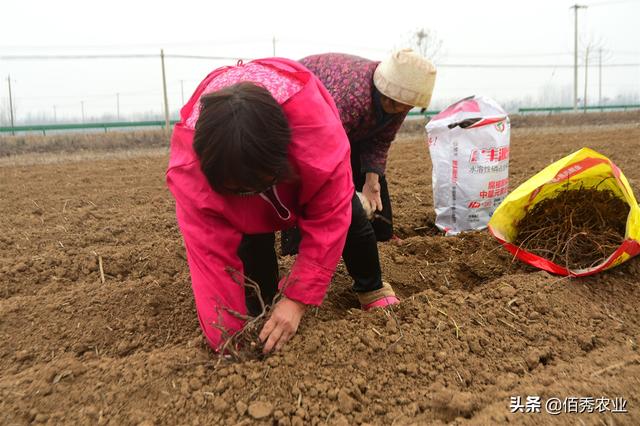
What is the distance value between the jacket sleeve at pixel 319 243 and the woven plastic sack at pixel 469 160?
167cm

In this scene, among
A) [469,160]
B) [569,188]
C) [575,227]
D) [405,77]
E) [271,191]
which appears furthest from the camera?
[469,160]

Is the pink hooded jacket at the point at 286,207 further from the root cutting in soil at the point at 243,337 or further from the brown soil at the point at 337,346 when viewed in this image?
the brown soil at the point at 337,346

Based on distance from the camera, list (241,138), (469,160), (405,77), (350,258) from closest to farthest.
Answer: (241,138) → (350,258) → (405,77) → (469,160)

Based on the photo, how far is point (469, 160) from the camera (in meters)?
3.10

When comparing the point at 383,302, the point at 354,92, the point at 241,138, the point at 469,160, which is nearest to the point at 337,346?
the point at 383,302

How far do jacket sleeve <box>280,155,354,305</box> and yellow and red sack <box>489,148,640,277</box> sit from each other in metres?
1.06

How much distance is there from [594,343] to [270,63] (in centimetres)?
139

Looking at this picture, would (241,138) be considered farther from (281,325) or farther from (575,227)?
(575,227)

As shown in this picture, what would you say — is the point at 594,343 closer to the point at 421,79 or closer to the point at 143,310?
the point at 421,79

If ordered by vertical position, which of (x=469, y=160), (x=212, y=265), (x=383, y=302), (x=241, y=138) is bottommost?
(x=383, y=302)

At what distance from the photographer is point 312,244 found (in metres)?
1.62

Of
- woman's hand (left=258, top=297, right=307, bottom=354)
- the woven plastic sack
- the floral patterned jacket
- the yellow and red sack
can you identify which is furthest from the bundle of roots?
woman's hand (left=258, top=297, right=307, bottom=354)

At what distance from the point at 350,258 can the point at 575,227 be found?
1114 millimetres

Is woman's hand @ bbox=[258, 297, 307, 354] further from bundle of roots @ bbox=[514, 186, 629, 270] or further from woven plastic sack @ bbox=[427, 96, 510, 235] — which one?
woven plastic sack @ bbox=[427, 96, 510, 235]
